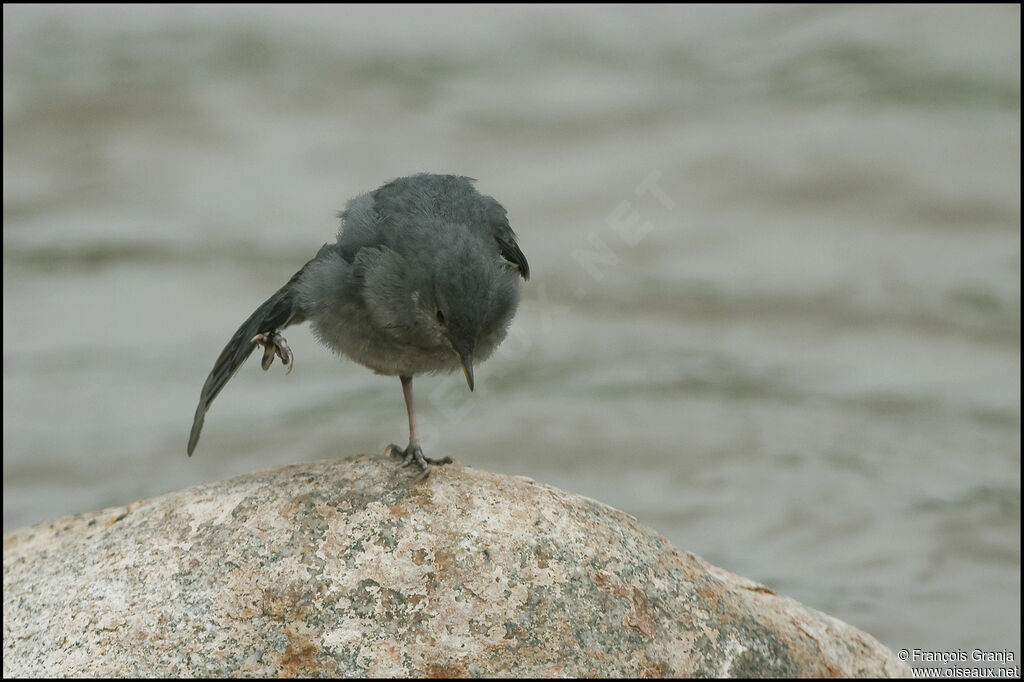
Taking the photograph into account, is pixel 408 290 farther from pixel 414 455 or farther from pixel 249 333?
pixel 249 333

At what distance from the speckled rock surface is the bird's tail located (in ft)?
1.75

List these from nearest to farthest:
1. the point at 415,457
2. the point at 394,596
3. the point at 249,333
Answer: the point at 394,596, the point at 415,457, the point at 249,333

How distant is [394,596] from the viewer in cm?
347

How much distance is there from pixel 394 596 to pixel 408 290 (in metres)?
1.06

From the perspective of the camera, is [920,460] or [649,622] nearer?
[649,622]

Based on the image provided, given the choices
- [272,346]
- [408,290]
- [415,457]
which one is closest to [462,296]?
[408,290]

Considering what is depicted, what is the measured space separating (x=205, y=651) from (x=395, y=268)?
1.40 metres

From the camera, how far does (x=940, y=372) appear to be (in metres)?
9.28

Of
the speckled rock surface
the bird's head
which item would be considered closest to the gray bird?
the bird's head

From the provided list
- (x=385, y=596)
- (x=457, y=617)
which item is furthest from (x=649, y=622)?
(x=385, y=596)

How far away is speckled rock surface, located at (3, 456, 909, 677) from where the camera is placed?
3381 mm

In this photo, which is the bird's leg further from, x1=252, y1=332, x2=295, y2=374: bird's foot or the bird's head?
x1=252, y1=332, x2=295, y2=374: bird's foot

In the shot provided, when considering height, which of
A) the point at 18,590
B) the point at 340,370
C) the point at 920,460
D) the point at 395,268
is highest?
the point at 395,268

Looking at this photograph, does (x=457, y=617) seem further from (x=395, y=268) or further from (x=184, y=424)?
(x=184, y=424)
